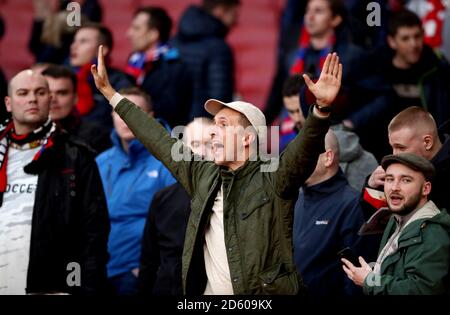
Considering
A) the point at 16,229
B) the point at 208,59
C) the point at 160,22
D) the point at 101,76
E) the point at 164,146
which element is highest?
the point at 160,22

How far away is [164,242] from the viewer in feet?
29.2

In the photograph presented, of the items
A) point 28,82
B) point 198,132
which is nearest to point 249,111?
point 198,132

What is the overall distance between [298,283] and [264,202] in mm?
498

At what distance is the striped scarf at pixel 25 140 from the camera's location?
28.5 feet

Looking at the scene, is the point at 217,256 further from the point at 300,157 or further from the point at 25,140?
the point at 25,140

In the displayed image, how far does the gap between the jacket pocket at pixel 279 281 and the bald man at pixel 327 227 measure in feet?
3.53

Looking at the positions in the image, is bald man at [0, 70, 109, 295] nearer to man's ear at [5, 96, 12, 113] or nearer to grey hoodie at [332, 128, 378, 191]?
man's ear at [5, 96, 12, 113]

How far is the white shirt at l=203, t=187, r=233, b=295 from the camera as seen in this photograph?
23.4ft

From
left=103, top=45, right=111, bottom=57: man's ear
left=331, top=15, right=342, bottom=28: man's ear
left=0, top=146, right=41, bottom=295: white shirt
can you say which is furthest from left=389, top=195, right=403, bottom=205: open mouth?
left=103, top=45, right=111, bottom=57: man's ear

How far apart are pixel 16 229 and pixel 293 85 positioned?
97.5 inches

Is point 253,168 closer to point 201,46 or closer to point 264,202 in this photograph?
point 264,202

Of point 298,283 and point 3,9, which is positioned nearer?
point 298,283

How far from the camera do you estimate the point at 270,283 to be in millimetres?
6984
